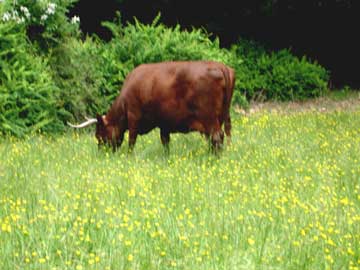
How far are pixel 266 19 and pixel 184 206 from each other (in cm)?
1357

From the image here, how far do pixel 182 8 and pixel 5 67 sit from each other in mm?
8002

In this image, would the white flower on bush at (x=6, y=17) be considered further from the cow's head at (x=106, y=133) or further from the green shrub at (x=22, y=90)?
the cow's head at (x=106, y=133)

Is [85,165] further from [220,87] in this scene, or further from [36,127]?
[36,127]

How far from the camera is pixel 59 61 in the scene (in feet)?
49.1

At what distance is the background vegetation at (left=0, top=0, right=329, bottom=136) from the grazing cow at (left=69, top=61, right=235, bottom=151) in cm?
257

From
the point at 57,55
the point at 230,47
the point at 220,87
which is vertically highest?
the point at 220,87

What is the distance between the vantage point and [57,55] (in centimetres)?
1502

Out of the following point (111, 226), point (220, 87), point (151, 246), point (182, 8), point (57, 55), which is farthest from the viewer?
point (182, 8)

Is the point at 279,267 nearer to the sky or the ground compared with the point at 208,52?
nearer to the sky

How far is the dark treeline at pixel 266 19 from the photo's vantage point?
19984mm

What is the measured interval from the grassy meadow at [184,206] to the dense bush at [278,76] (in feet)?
23.4

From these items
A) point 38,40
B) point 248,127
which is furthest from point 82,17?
point 248,127

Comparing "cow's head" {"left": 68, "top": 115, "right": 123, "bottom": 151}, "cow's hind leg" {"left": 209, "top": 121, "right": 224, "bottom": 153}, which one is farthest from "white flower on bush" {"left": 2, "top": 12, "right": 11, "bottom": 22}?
"cow's hind leg" {"left": 209, "top": 121, "right": 224, "bottom": 153}

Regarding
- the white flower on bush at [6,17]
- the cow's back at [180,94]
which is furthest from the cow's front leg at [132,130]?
the white flower on bush at [6,17]
